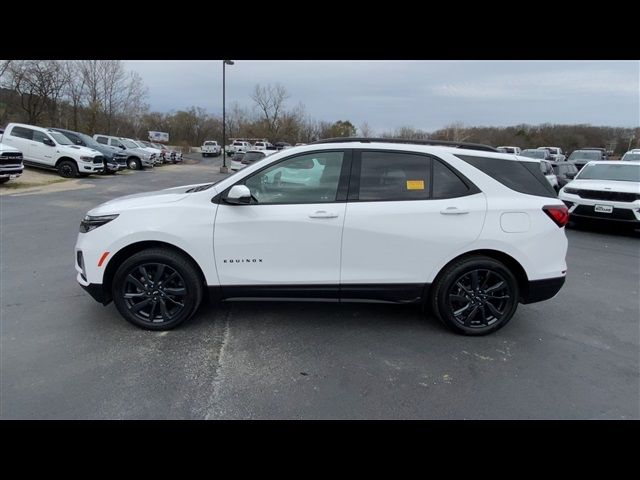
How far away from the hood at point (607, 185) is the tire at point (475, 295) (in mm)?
6967

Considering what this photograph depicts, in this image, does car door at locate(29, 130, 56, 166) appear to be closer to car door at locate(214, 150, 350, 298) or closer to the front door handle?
car door at locate(214, 150, 350, 298)

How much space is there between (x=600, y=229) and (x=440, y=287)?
8656 millimetres

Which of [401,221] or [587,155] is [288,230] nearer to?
[401,221]

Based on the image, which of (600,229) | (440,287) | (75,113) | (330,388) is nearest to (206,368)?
(330,388)

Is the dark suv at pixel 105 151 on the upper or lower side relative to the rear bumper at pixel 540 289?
upper

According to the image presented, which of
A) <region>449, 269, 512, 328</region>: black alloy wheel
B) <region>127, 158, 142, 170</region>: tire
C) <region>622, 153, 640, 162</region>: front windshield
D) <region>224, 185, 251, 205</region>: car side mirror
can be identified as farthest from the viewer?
<region>127, 158, 142, 170</region>: tire

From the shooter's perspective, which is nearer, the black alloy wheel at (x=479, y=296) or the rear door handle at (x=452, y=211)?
the rear door handle at (x=452, y=211)

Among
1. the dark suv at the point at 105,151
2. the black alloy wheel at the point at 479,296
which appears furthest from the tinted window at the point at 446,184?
the dark suv at the point at 105,151

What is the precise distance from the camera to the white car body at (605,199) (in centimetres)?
855

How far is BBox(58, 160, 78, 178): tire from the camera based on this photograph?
17108 millimetres

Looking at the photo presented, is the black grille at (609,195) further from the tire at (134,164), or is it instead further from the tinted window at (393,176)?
the tire at (134,164)

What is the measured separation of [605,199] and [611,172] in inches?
57.5

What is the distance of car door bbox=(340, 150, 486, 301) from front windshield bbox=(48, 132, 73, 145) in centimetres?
1838

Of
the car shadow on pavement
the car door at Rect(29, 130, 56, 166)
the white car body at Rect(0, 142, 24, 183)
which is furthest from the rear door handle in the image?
the car door at Rect(29, 130, 56, 166)
